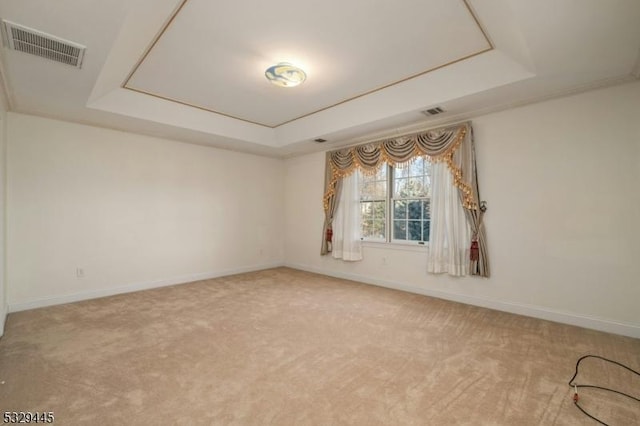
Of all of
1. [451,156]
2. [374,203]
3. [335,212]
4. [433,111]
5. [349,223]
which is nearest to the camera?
[433,111]

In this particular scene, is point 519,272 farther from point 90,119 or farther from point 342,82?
point 90,119

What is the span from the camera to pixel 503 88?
3.07 metres

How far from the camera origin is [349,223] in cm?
526

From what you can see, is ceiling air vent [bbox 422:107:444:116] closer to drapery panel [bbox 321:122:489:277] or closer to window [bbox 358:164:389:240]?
drapery panel [bbox 321:122:489:277]

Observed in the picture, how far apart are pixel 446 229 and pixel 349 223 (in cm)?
172

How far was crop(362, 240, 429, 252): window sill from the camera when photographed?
174 inches

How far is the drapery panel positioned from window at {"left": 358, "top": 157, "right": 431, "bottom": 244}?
0.23m

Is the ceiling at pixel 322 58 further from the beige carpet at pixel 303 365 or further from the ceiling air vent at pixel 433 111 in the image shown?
the beige carpet at pixel 303 365

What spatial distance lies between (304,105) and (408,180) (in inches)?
80.3

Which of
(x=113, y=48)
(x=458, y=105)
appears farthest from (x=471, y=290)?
(x=113, y=48)

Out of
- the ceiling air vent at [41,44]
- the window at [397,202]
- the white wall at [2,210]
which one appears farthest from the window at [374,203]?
the white wall at [2,210]

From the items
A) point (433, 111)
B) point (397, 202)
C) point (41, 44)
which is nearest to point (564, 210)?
point (433, 111)

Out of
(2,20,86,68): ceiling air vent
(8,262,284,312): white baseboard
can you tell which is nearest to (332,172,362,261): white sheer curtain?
(8,262,284,312): white baseboard

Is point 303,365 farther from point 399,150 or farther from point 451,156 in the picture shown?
Result: point 399,150
